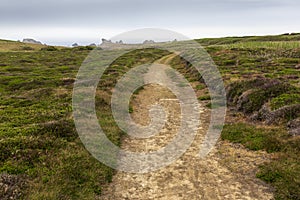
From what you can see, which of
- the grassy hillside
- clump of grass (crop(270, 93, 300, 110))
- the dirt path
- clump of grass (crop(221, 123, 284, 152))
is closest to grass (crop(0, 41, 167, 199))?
the grassy hillside

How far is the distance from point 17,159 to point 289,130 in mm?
13908

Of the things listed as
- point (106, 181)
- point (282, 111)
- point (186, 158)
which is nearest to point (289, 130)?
point (282, 111)

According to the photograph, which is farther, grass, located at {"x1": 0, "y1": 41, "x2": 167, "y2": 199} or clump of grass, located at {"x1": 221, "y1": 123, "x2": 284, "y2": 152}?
clump of grass, located at {"x1": 221, "y1": 123, "x2": 284, "y2": 152}

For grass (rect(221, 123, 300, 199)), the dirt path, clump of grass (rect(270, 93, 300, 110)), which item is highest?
clump of grass (rect(270, 93, 300, 110))

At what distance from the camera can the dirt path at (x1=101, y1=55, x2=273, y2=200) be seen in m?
10.9

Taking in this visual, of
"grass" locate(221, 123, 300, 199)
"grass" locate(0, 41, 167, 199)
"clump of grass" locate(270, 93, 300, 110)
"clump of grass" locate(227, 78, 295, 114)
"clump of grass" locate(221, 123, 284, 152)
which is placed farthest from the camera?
"clump of grass" locate(227, 78, 295, 114)

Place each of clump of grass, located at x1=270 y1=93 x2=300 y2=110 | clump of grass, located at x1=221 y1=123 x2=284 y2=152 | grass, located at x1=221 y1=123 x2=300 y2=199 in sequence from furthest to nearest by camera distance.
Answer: clump of grass, located at x1=270 y1=93 x2=300 y2=110
clump of grass, located at x1=221 y1=123 x2=284 y2=152
grass, located at x1=221 y1=123 x2=300 y2=199

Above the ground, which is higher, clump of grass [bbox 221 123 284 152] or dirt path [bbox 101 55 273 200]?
clump of grass [bbox 221 123 284 152]

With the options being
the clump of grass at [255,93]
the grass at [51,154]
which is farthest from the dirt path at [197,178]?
the clump of grass at [255,93]

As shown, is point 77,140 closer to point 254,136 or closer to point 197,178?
point 197,178

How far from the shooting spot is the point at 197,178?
12055mm

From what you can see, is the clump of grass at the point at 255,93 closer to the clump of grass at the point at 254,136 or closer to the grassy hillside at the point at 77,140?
the grassy hillside at the point at 77,140

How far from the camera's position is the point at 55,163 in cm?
1205

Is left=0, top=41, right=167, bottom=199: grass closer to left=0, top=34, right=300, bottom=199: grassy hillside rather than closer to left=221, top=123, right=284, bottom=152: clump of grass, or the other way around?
left=0, top=34, right=300, bottom=199: grassy hillside
